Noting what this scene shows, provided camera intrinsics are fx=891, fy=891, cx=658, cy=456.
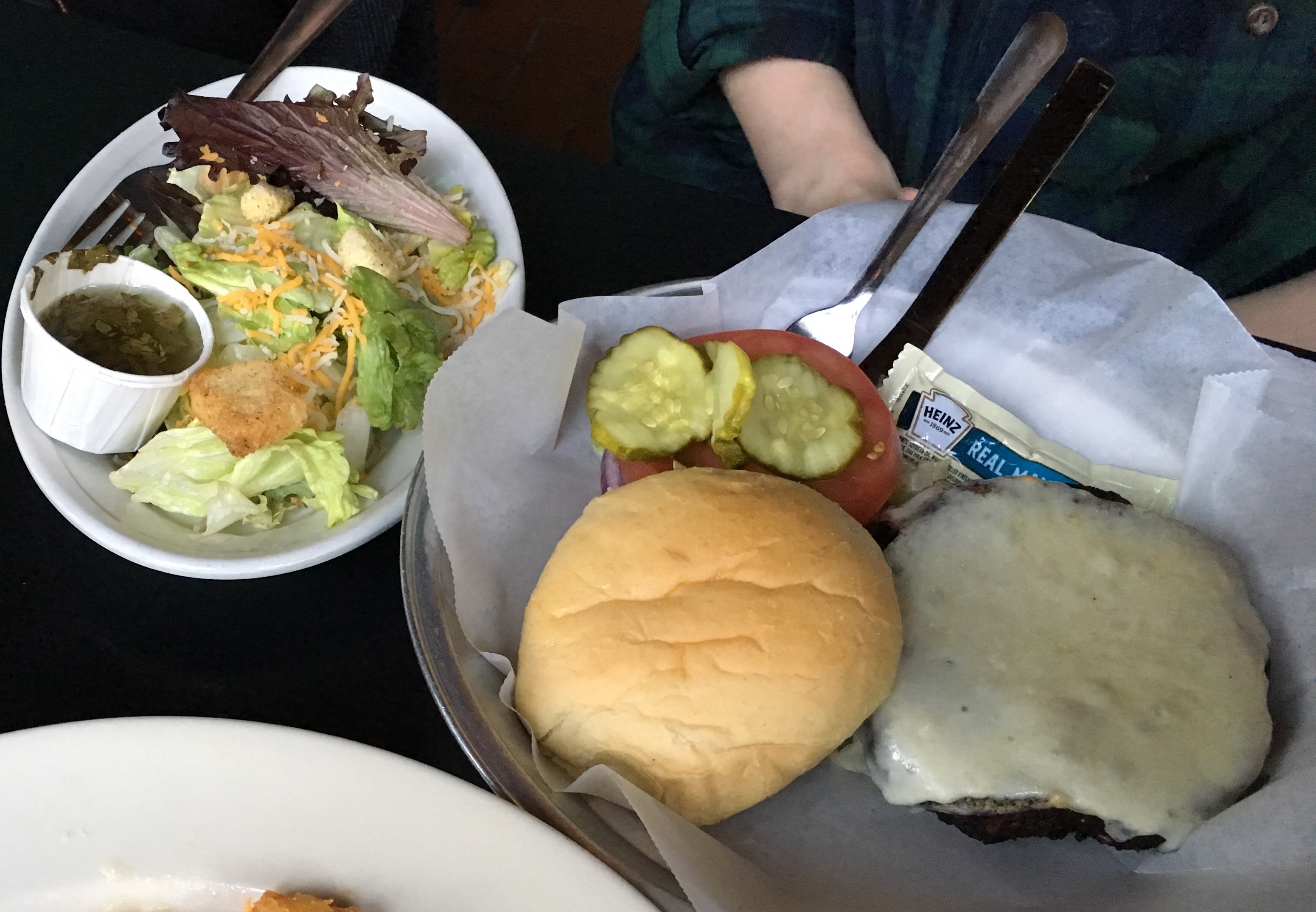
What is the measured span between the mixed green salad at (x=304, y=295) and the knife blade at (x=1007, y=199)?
0.56m

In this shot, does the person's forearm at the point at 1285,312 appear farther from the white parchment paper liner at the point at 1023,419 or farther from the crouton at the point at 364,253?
the crouton at the point at 364,253

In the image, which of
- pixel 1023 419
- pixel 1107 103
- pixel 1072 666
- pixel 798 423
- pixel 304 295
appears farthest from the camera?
pixel 1107 103

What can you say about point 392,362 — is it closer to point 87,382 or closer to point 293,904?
point 87,382

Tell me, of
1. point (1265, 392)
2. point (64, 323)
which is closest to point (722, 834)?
point (1265, 392)

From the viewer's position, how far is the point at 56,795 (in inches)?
31.2

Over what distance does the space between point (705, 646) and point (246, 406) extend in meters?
0.67

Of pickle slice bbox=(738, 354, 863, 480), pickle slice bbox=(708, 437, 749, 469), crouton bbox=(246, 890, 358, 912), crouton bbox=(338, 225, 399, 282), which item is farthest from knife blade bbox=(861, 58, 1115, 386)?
crouton bbox=(246, 890, 358, 912)

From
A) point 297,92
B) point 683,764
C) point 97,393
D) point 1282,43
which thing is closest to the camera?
point 683,764

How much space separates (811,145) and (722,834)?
1112 mm

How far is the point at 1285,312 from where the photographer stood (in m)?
1.43

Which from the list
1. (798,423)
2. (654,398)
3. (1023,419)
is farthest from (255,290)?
(1023,419)

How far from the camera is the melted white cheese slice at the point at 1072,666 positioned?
830mm

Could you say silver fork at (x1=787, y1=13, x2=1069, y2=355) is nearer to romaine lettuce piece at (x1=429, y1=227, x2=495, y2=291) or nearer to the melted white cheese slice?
the melted white cheese slice

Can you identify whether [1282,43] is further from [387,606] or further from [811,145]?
[387,606]
